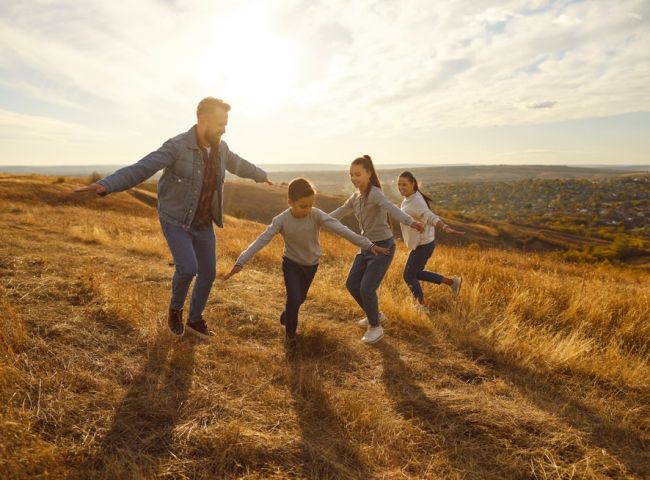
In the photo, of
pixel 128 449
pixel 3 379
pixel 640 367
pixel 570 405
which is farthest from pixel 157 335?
pixel 640 367

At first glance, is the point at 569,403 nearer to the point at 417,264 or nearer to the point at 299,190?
the point at 417,264

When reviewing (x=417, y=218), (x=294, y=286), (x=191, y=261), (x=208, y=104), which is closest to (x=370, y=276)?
(x=294, y=286)

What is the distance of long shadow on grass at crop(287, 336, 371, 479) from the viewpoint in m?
2.47

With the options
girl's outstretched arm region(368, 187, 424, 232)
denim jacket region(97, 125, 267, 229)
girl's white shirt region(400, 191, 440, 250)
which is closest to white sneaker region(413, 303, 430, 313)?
girl's white shirt region(400, 191, 440, 250)

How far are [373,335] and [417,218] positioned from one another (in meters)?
1.90

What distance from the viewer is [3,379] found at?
2.82 meters

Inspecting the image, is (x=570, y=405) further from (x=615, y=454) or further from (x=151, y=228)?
(x=151, y=228)

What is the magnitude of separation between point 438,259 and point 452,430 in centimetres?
646

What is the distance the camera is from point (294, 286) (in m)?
4.38

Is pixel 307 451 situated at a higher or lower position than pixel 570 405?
higher

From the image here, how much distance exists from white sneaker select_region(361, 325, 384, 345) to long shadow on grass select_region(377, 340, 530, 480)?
0.79 meters

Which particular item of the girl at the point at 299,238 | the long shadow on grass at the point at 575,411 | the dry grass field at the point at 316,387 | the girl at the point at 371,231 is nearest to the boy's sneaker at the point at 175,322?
the dry grass field at the point at 316,387

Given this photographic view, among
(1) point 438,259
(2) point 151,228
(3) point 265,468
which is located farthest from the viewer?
(2) point 151,228

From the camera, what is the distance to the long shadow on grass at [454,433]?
2625mm
